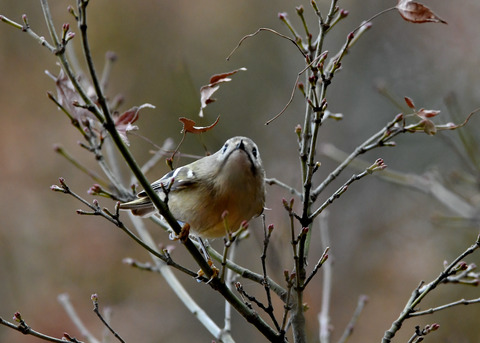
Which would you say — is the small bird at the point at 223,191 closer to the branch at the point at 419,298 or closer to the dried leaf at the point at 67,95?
the dried leaf at the point at 67,95

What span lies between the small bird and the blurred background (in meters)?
3.84

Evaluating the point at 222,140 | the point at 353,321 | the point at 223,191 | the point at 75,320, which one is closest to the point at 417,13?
the point at 223,191

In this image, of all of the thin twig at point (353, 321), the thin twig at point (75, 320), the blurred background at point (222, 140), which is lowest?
the thin twig at point (353, 321)

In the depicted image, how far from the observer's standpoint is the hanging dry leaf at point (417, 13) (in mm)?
2289

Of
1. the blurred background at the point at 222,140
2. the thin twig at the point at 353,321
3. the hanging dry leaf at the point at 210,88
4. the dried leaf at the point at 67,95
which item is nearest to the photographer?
the hanging dry leaf at the point at 210,88

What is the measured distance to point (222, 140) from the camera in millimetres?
7828

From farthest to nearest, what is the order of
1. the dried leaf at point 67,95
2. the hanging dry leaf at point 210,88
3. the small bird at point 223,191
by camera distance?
the small bird at point 223,191
the dried leaf at point 67,95
the hanging dry leaf at point 210,88

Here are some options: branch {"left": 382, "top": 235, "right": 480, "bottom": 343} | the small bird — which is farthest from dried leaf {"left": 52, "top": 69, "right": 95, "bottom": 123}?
branch {"left": 382, "top": 235, "right": 480, "bottom": 343}

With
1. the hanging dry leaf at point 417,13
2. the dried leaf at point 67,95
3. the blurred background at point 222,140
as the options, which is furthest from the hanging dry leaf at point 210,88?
the blurred background at point 222,140

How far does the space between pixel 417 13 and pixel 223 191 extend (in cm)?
129

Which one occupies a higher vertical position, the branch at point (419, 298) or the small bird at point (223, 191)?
the small bird at point (223, 191)

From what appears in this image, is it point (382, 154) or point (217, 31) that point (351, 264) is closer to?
point (382, 154)

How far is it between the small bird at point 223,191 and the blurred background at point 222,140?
384 centimetres

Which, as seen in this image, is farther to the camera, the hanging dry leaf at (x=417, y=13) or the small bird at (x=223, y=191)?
the small bird at (x=223, y=191)
